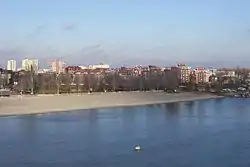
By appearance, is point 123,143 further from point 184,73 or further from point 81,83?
point 184,73

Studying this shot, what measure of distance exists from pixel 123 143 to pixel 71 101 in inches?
702

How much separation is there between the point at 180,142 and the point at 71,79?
3256 cm

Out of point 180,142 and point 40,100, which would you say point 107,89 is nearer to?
point 40,100

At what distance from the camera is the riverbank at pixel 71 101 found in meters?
27.7

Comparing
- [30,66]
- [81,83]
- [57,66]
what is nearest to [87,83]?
[81,83]

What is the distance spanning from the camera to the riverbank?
27.7 metres

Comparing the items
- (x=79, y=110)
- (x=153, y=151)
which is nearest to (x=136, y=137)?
(x=153, y=151)

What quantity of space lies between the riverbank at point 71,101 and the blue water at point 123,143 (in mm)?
5866

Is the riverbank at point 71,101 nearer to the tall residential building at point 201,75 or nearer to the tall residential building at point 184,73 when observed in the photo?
the tall residential building at point 184,73

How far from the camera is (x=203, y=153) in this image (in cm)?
1302

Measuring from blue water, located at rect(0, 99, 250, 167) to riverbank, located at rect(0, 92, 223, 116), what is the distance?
5866mm

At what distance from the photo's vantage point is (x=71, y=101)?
32.4m

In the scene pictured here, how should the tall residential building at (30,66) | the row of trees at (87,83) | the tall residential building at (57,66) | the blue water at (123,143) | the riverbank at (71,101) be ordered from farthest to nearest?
the tall residential building at (57,66)
the tall residential building at (30,66)
the row of trees at (87,83)
the riverbank at (71,101)
the blue water at (123,143)

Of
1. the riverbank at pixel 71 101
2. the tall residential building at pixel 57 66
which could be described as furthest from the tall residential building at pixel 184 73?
the riverbank at pixel 71 101
